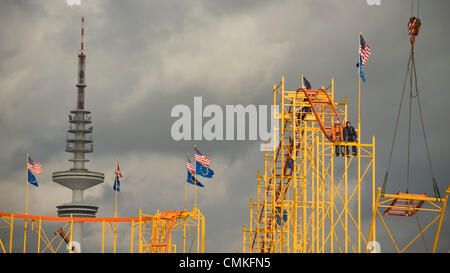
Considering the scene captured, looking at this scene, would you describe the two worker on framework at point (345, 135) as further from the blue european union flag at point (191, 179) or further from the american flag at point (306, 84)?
the blue european union flag at point (191, 179)

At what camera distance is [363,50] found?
56.7 metres

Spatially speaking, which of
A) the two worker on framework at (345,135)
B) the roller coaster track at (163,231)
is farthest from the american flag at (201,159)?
the two worker on framework at (345,135)

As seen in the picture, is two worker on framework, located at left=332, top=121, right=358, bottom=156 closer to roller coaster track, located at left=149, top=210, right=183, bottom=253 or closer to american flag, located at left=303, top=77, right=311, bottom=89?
american flag, located at left=303, top=77, right=311, bottom=89

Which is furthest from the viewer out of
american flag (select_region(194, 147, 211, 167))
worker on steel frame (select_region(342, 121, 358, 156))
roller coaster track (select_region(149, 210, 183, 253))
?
roller coaster track (select_region(149, 210, 183, 253))

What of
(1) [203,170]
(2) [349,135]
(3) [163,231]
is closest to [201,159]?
(1) [203,170]

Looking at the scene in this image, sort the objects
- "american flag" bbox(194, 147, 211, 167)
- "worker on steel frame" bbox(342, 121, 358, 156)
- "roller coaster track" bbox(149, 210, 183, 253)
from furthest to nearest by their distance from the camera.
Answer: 1. "roller coaster track" bbox(149, 210, 183, 253)
2. "american flag" bbox(194, 147, 211, 167)
3. "worker on steel frame" bbox(342, 121, 358, 156)

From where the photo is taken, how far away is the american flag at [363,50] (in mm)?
56500

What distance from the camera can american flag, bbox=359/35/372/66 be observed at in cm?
5650

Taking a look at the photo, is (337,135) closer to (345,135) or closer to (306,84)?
(345,135)

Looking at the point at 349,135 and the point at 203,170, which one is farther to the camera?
the point at 203,170

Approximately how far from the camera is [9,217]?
92.3 meters

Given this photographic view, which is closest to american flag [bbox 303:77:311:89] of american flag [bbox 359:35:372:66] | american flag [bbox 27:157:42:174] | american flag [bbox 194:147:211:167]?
american flag [bbox 359:35:372:66]
